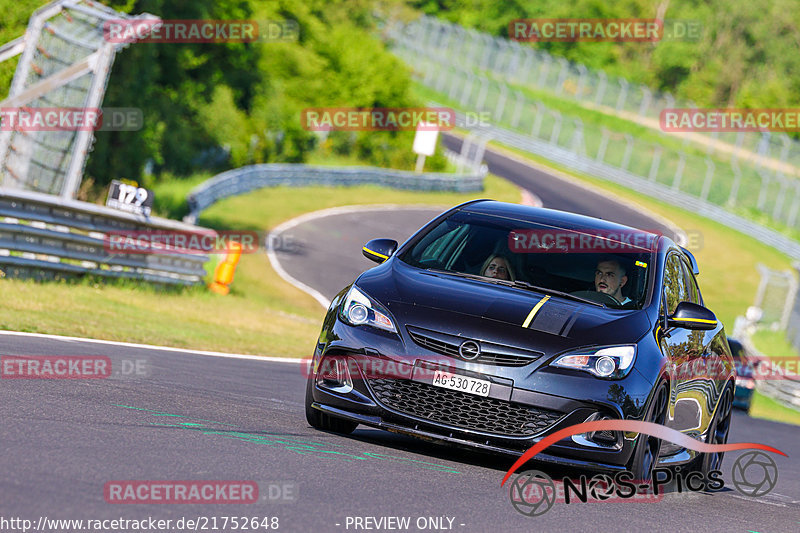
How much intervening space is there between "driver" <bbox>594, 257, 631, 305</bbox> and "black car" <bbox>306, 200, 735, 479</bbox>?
0.01 meters

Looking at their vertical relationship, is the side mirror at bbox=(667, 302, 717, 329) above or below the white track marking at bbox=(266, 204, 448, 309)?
above

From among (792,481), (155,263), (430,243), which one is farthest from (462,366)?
(155,263)

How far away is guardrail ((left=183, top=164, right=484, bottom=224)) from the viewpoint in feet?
119

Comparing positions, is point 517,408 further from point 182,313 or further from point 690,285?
point 182,313

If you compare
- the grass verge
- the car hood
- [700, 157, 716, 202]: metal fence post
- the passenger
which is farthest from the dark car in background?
[700, 157, 716, 202]: metal fence post

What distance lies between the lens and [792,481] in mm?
10828

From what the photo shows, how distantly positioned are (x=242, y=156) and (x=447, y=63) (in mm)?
37082

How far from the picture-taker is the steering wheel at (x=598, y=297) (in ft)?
26.6

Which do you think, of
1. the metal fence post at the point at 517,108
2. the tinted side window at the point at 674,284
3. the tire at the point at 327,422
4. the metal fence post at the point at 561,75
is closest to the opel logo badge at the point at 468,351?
the tire at the point at 327,422

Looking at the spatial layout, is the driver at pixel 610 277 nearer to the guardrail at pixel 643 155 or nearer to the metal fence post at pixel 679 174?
the guardrail at pixel 643 155

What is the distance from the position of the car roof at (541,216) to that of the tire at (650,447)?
66.0 inches

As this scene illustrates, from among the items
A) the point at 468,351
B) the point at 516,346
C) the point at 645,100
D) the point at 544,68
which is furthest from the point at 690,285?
the point at 544,68

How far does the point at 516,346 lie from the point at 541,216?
215cm

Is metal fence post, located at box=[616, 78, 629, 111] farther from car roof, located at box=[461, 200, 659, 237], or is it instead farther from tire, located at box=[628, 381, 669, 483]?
tire, located at box=[628, 381, 669, 483]
